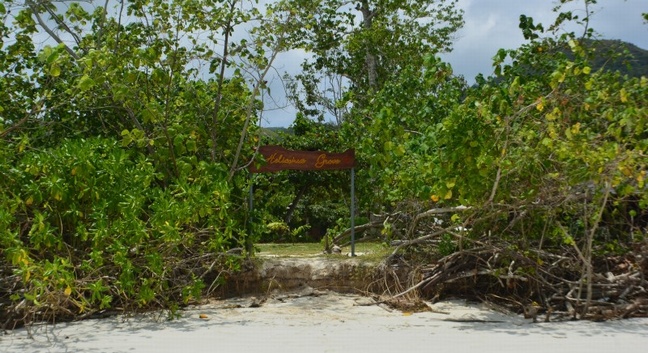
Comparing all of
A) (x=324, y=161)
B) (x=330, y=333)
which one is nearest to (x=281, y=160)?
(x=324, y=161)

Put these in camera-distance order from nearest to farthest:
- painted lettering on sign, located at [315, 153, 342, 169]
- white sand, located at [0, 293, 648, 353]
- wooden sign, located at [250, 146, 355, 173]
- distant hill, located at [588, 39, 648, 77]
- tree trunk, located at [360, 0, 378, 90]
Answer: white sand, located at [0, 293, 648, 353], distant hill, located at [588, 39, 648, 77], wooden sign, located at [250, 146, 355, 173], painted lettering on sign, located at [315, 153, 342, 169], tree trunk, located at [360, 0, 378, 90]

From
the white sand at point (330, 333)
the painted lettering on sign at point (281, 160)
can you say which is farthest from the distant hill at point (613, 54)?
the painted lettering on sign at point (281, 160)

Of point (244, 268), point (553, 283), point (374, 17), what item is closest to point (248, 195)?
point (244, 268)

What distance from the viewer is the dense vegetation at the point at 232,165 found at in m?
7.43

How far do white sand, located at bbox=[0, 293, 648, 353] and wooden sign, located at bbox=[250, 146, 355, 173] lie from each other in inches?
80.2

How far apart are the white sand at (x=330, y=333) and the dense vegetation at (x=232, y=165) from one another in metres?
0.32

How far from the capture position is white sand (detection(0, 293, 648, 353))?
637 cm

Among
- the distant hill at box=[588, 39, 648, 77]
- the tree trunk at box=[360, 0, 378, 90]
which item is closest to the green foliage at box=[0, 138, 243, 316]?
the distant hill at box=[588, 39, 648, 77]

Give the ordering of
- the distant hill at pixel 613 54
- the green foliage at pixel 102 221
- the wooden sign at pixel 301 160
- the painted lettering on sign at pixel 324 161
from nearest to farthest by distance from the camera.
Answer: the green foliage at pixel 102 221, the distant hill at pixel 613 54, the wooden sign at pixel 301 160, the painted lettering on sign at pixel 324 161

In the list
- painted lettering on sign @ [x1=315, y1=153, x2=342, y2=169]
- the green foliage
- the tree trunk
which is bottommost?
the green foliage

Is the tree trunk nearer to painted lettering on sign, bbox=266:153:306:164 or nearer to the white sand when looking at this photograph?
painted lettering on sign, bbox=266:153:306:164

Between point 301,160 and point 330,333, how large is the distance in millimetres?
3407

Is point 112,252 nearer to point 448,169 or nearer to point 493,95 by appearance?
point 448,169

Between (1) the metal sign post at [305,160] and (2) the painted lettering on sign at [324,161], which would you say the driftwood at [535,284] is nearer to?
(1) the metal sign post at [305,160]
